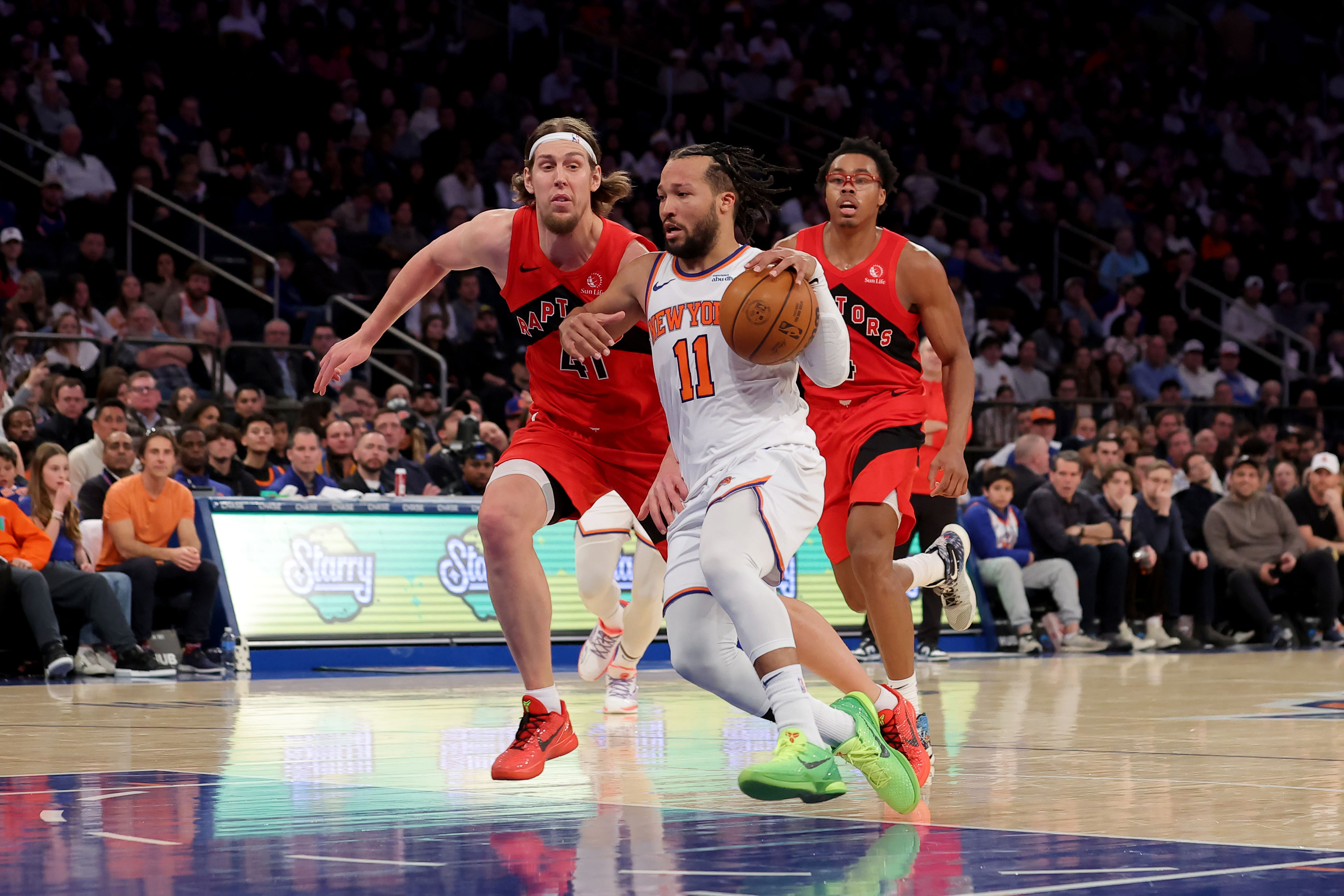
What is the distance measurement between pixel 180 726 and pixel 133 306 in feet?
26.2

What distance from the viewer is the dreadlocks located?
17.6ft

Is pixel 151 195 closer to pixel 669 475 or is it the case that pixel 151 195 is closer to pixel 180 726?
pixel 180 726

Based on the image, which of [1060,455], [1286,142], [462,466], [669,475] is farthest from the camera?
[1286,142]

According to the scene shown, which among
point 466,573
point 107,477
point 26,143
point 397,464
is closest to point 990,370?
point 397,464

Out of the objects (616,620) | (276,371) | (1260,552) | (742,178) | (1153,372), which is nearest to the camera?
(742,178)

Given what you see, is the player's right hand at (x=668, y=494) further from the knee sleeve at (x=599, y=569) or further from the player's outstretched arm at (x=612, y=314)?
the knee sleeve at (x=599, y=569)

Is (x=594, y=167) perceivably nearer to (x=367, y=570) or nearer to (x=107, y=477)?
(x=367, y=570)

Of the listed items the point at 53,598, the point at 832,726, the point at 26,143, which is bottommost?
the point at 832,726

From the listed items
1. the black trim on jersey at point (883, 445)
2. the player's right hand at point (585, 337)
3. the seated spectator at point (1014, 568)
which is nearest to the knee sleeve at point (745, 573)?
the player's right hand at point (585, 337)

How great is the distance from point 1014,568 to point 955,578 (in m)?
6.60

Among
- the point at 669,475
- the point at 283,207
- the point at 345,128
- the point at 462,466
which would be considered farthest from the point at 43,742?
the point at 345,128

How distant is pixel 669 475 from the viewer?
556 centimetres

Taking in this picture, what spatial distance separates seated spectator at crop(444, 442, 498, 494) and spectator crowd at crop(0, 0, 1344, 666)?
30 millimetres

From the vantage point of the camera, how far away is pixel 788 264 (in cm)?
506
